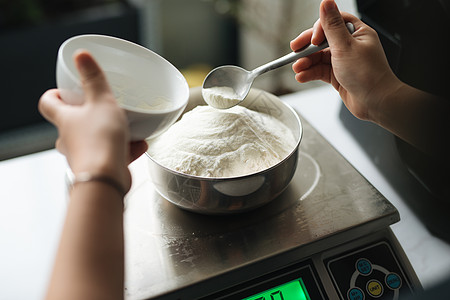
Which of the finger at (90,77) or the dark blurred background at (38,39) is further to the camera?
the dark blurred background at (38,39)

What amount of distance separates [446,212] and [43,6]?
214 cm

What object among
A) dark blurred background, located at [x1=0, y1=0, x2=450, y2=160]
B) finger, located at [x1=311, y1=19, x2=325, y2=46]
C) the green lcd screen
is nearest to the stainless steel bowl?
the green lcd screen

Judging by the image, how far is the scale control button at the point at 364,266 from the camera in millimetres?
652

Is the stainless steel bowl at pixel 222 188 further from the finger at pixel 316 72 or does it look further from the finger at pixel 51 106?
the finger at pixel 316 72

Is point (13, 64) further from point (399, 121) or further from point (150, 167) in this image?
point (399, 121)

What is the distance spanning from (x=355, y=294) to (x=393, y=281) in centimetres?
7

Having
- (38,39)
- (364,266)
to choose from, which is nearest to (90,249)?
(364,266)

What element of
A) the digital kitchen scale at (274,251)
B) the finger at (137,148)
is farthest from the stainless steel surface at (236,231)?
the finger at (137,148)

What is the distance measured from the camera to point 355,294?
0.63 metres

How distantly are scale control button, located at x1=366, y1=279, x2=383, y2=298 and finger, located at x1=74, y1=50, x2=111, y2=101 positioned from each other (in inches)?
A: 19.6

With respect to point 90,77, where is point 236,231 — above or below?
below

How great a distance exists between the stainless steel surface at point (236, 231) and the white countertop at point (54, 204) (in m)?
0.09

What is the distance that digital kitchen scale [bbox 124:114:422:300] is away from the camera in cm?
59

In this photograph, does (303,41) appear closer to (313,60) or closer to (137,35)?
(313,60)
